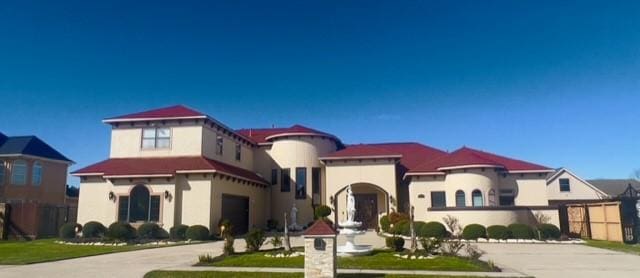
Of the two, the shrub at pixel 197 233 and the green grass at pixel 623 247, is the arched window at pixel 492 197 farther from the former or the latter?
the shrub at pixel 197 233

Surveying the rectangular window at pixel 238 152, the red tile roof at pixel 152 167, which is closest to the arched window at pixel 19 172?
the red tile roof at pixel 152 167

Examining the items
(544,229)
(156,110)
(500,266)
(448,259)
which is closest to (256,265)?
(448,259)

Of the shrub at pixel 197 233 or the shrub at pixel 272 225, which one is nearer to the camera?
the shrub at pixel 197 233

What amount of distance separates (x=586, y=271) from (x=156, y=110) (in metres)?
23.6

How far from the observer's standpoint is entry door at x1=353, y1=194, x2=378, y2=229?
3003cm

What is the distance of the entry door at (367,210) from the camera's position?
30.0m

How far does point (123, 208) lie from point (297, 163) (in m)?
12.0

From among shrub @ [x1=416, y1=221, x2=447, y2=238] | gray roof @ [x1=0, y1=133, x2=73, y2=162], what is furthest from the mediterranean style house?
gray roof @ [x1=0, y1=133, x2=73, y2=162]

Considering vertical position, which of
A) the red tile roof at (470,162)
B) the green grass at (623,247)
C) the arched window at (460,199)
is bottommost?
the green grass at (623,247)

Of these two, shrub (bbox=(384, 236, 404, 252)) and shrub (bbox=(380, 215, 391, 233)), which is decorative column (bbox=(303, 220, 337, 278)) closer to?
shrub (bbox=(384, 236, 404, 252))

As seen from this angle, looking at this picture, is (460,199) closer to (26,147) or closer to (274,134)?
(274,134)

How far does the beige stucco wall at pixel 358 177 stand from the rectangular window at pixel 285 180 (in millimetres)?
3088

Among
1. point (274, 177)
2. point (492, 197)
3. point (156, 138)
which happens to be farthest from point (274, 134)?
point (492, 197)

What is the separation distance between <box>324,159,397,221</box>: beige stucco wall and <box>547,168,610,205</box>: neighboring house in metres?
19.8
